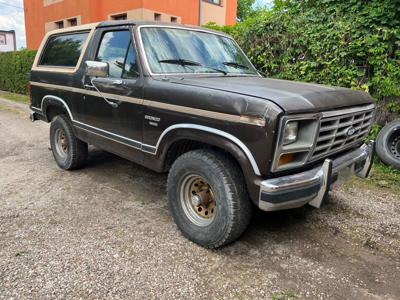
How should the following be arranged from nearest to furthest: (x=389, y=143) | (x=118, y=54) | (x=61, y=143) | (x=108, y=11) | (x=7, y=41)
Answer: (x=118, y=54) < (x=389, y=143) < (x=61, y=143) < (x=108, y=11) < (x=7, y=41)

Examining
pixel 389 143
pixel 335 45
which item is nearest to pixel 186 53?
pixel 335 45

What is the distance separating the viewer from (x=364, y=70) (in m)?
5.72

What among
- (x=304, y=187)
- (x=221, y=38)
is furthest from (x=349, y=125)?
(x=221, y=38)

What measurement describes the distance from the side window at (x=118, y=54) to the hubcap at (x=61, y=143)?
163cm

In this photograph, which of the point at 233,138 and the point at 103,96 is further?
the point at 103,96

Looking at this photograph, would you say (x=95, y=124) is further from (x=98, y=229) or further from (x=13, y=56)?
(x=13, y=56)

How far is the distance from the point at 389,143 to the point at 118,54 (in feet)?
13.7

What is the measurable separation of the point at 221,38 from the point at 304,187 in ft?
8.19

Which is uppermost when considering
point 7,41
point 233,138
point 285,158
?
point 7,41

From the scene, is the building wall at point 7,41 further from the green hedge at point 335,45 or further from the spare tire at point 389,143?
the spare tire at point 389,143

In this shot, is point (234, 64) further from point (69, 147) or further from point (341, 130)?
point (69, 147)

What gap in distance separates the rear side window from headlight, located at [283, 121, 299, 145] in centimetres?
327

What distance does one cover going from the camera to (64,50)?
5.13m

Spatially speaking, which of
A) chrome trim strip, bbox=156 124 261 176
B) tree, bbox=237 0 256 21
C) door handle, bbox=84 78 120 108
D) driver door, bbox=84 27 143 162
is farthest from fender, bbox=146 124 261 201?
tree, bbox=237 0 256 21
